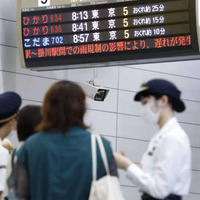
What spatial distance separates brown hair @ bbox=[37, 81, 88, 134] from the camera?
273cm

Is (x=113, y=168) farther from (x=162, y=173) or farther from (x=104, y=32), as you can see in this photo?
(x=104, y=32)

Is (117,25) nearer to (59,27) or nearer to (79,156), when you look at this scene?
(59,27)

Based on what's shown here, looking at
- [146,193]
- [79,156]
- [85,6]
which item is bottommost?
[146,193]

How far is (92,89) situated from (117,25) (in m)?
1.02

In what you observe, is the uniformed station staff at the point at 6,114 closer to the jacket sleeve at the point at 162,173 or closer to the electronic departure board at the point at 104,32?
the jacket sleeve at the point at 162,173

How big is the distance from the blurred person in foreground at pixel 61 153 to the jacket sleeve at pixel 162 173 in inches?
6.6

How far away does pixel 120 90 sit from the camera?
25.0 feet

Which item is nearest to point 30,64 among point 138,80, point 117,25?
point 117,25

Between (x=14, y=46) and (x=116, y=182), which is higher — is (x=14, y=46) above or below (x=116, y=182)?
above

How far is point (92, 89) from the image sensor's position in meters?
6.75

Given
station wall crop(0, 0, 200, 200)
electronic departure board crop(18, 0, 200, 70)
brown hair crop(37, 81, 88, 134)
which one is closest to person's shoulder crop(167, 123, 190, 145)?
brown hair crop(37, 81, 88, 134)

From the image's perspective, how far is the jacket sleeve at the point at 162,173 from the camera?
2736 mm

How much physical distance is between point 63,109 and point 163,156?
53cm

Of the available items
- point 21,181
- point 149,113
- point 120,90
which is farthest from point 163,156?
point 120,90
